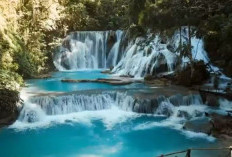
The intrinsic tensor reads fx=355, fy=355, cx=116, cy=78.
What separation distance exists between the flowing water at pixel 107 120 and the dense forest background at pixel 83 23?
139cm

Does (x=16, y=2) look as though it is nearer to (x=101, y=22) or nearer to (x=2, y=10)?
(x=2, y=10)

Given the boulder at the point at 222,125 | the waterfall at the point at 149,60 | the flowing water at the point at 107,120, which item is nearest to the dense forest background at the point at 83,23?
the waterfall at the point at 149,60

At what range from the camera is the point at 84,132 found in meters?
10.3

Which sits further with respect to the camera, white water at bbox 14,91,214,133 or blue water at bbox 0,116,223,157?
white water at bbox 14,91,214,133

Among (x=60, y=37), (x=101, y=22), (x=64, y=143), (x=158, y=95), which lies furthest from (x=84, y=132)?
(x=101, y=22)

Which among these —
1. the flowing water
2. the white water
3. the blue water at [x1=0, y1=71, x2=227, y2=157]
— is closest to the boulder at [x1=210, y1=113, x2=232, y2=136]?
the flowing water

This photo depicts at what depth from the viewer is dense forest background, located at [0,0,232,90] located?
11.2m

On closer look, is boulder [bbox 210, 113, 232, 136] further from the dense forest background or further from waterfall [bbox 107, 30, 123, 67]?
waterfall [bbox 107, 30, 123, 67]

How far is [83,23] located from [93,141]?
57.1 feet

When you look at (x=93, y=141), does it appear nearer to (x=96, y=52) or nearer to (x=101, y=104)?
(x=101, y=104)

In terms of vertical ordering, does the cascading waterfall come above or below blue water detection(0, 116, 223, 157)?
above

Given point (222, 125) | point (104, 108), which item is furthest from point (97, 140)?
point (222, 125)

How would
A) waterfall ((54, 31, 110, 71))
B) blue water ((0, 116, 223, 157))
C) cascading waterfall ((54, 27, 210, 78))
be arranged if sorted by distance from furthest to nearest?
waterfall ((54, 31, 110, 71))
cascading waterfall ((54, 27, 210, 78))
blue water ((0, 116, 223, 157))

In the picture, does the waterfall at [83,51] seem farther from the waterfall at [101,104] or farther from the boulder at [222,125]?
the boulder at [222,125]
